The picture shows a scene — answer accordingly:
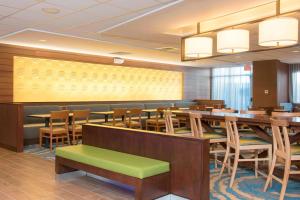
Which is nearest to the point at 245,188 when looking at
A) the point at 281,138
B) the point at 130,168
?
the point at 281,138

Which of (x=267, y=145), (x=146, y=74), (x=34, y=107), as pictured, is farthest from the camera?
(x=146, y=74)

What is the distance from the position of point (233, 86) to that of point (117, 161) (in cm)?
1045

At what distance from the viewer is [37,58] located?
8.22 metres

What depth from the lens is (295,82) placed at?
11.5 metres

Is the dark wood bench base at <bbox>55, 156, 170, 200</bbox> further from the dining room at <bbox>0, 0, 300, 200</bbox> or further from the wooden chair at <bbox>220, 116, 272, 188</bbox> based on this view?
the wooden chair at <bbox>220, 116, 272, 188</bbox>

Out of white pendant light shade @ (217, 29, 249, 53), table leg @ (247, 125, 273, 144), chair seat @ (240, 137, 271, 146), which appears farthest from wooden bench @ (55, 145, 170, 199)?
white pendant light shade @ (217, 29, 249, 53)

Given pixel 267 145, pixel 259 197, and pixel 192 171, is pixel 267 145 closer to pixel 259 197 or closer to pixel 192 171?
pixel 259 197

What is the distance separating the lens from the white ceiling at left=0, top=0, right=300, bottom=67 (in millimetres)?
4234

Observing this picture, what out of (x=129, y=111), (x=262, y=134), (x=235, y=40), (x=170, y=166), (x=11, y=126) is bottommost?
(x=170, y=166)

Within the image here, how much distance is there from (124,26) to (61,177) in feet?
9.66

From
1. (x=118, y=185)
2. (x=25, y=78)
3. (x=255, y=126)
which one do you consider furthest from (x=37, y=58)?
(x=255, y=126)

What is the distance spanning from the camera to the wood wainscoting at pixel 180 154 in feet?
10.2

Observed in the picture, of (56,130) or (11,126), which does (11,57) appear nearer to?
(11,126)

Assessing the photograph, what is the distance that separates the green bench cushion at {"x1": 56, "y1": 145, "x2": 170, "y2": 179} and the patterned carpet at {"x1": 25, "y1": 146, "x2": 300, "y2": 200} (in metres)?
0.86
